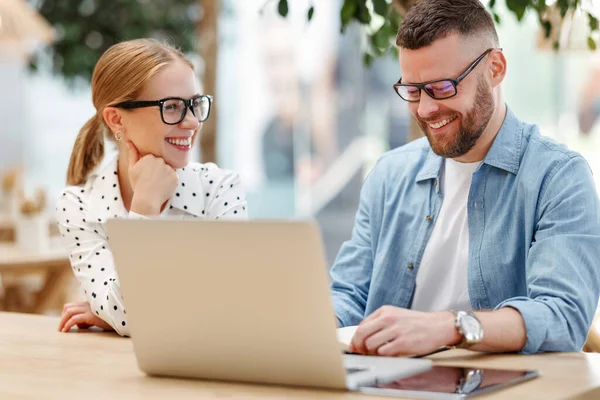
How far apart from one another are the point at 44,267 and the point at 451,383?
3072mm

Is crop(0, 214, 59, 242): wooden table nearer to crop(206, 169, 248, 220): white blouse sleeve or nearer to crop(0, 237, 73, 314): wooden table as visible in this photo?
crop(0, 237, 73, 314): wooden table

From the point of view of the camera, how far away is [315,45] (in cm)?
833

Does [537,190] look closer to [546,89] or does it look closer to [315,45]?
[546,89]

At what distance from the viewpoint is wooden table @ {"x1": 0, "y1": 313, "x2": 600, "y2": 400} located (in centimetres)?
142

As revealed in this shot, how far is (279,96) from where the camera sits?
860cm

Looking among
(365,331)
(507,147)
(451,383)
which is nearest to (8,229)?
(507,147)

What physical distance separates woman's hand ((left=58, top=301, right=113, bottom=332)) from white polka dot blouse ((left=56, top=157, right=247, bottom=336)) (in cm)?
2

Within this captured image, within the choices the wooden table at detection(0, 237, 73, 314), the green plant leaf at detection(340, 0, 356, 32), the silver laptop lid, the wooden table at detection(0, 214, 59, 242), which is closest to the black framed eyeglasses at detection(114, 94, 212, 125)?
the green plant leaf at detection(340, 0, 356, 32)

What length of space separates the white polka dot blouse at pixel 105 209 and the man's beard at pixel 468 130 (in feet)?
1.77

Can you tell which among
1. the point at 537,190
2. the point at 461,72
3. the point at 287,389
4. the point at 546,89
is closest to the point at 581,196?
the point at 537,190

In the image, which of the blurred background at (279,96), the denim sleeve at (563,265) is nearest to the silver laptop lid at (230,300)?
the denim sleeve at (563,265)

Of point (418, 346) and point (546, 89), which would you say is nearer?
point (418, 346)

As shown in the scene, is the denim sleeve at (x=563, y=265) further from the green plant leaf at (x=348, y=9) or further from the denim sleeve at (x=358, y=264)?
the green plant leaf at (x=348, y=9)

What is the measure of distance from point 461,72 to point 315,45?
6429mm
